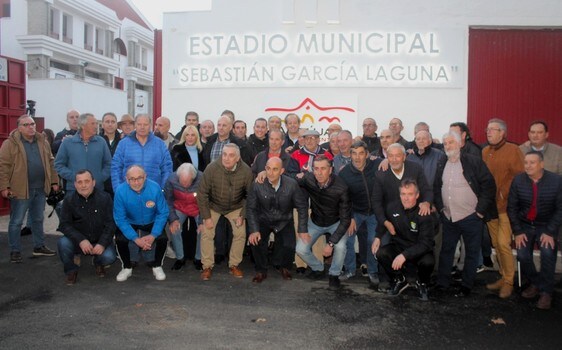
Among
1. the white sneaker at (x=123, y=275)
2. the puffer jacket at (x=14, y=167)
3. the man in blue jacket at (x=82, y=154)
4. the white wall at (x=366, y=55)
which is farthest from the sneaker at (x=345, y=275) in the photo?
the puffer jacket at (x=14, y=167)

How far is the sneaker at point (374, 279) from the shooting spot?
5.62m

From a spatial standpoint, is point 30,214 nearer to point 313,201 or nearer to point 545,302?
point 313,201

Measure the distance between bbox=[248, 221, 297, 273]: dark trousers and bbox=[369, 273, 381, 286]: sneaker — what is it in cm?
100

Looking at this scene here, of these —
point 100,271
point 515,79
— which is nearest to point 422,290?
point 100,271

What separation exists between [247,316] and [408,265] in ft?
6.11

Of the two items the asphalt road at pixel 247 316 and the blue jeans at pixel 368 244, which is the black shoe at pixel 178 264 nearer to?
the asphalt road at pixel 247 316

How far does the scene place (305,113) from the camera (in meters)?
8.59

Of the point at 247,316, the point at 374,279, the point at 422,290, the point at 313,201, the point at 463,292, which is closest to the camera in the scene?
the point at 247,316

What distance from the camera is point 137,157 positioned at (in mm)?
6309

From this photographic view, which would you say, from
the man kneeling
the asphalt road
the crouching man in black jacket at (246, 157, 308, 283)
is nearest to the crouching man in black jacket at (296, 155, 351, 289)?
the crouching man in black jacket at (246, 157, 308, 283)

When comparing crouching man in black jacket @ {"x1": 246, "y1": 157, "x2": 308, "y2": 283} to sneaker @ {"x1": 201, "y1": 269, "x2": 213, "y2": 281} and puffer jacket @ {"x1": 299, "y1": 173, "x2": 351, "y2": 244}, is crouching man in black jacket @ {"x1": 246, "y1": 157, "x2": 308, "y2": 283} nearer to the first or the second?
puffer jacket @ {"x1": 299, "y1": 173, "x2": 351, "y2": 244}

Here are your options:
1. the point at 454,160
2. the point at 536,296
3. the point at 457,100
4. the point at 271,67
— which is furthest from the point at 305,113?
the point at 536,296

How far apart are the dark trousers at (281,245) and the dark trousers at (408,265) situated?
1.19 m

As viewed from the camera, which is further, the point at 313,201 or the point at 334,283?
the point at 313,201
